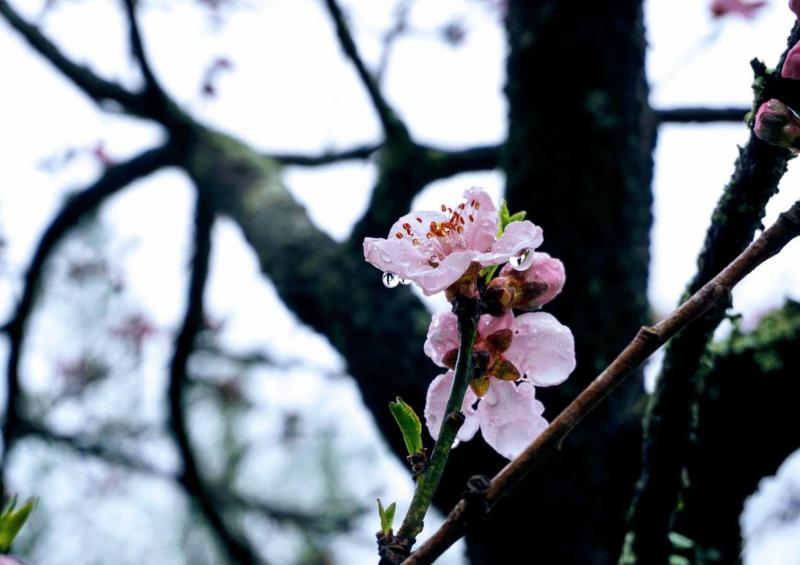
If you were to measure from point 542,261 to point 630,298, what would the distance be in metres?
0.91

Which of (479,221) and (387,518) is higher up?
(479,221)

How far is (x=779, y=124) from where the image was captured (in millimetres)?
415

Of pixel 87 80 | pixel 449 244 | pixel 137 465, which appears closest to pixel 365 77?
pixel 87 80

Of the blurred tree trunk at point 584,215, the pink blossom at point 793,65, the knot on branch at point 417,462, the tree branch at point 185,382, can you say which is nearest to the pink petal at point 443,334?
the knot on branch at point 417,462

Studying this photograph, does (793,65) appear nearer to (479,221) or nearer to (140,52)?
(479,221)

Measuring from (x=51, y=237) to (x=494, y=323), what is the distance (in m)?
2.01

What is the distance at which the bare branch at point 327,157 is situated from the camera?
7.00 ft

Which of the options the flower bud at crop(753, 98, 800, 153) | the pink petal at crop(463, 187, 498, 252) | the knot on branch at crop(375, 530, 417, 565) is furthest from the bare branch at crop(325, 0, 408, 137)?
the knot on branch at crop(375, 530, 417, 565)

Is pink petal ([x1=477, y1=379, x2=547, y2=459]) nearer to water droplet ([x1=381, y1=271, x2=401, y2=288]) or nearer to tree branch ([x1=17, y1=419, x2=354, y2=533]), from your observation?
water droplet ([x1=381, y1=271, x2=401, y2=288])

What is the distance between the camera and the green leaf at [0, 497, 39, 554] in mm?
552

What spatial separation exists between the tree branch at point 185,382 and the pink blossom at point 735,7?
151 cm

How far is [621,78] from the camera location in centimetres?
148

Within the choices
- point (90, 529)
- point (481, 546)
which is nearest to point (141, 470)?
point (481, 546)

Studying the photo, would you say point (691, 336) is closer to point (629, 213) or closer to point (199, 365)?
point (629, 213)
